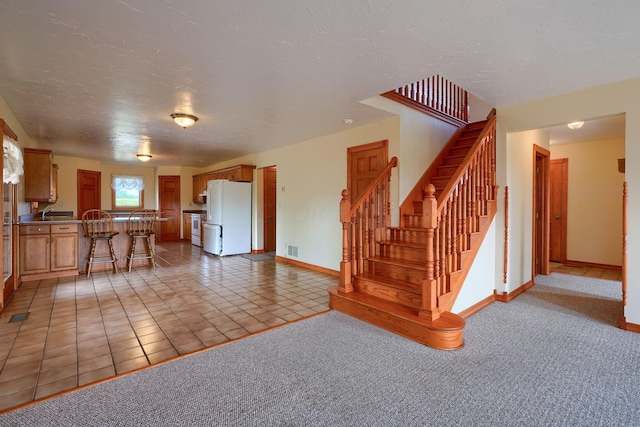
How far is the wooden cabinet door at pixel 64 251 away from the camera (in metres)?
4.84

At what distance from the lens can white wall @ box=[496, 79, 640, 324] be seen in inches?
116

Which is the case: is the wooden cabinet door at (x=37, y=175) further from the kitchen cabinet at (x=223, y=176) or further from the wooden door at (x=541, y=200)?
the wooden door at (x=541, y=200)

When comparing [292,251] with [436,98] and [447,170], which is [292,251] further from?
[436,98]

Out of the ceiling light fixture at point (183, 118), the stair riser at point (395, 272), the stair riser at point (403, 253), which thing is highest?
the ceiling light fixture at point (183, 118)

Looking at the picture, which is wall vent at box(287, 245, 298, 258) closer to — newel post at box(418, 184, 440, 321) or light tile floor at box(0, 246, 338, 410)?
light tile floor at box(0, 246, 338, 410)

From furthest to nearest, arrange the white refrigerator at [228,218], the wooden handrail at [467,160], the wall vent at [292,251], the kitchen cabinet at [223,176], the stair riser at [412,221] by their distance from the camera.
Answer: the kitchen cabinet at [223,176]
the white refrigerator at [228,218]
the wall vent at [292,251]
the stair riser at [412,221]
the wooden handrail at [467,160]

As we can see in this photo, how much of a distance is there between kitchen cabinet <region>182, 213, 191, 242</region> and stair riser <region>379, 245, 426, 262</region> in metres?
7.61

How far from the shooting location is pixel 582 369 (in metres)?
2.25

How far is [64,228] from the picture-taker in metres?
4.91

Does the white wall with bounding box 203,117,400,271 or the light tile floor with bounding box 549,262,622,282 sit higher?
the white wall with bounding box 203,117,400,271

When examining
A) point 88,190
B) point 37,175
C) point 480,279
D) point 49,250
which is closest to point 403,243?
point 480,279

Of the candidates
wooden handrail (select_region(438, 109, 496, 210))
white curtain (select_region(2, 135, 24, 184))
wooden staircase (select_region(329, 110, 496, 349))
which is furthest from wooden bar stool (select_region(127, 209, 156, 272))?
wooden handrail (select_region(438, 109, 496, 210))

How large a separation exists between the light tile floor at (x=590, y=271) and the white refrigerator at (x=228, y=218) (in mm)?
6186

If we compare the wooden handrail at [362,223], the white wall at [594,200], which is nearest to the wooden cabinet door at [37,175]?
the wooden handrail at [362,223]
